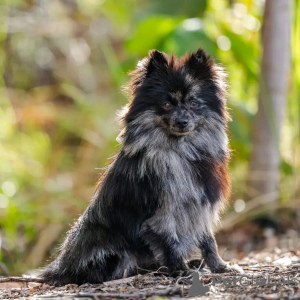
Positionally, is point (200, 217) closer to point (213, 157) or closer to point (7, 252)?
point (213, 157)

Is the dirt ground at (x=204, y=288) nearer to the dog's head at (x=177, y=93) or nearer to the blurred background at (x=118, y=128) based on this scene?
the dog's head at (x=177, y=93)

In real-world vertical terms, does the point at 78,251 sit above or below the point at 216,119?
below

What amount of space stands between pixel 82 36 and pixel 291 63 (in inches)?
247

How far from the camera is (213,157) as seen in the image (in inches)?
196

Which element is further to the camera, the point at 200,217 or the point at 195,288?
the point at 200,217

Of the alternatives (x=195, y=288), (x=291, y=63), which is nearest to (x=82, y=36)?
(x=291, y=63)

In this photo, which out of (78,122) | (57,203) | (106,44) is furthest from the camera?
(106,44)

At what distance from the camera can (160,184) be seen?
468cm

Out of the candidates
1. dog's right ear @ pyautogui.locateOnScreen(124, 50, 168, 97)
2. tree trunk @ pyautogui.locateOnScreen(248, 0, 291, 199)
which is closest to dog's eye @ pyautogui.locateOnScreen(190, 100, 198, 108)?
dog's right ear @ pyautogui.locateOnScreen(124, 50, 168, 97)

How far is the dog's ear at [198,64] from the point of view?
4.97 metres

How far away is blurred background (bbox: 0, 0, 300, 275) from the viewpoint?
809cm

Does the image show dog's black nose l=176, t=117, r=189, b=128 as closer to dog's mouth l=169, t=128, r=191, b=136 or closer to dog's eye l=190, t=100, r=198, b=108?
dog's mouth l=169, t=128, r=191, b=136

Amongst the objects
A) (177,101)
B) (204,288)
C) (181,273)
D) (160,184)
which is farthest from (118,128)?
(204,288)

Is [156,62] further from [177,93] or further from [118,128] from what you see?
[118,128]
